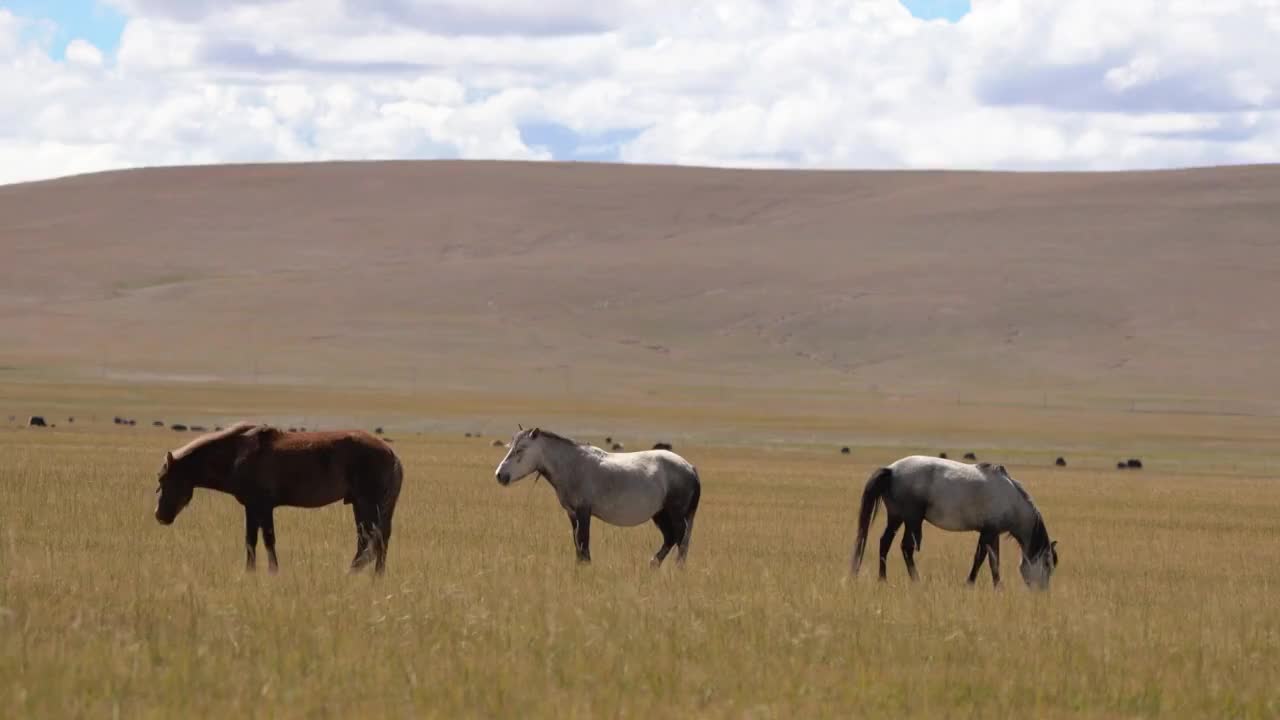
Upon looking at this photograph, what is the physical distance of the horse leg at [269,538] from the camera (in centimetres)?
1434

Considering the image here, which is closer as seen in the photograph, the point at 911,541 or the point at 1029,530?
the point at 911,541

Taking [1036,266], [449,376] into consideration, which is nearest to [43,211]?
[449,376]

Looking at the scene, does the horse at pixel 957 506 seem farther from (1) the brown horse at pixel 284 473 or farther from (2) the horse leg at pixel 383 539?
(1) the brown horse at pixel 284 473

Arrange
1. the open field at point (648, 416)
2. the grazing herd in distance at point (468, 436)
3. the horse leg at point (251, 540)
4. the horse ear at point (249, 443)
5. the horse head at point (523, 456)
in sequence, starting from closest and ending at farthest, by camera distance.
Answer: the open field at point (648, 416) < the horse leg at point (251, 540) < the horse ear at point (249, 443) < the horse head at point (523, 456) < the grazing herd in distance at point (468, 436)

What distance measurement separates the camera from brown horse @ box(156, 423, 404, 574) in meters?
15.0

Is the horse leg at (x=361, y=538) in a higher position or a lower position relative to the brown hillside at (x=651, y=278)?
lower

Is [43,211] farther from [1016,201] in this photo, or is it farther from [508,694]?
[508,694]

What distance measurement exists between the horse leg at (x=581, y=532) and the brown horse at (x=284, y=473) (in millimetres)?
1928

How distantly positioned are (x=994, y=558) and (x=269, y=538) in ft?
22.7

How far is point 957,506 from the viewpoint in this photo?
56.2 feet

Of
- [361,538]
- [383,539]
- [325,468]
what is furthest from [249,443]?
[383,539]

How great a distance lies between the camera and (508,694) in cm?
897

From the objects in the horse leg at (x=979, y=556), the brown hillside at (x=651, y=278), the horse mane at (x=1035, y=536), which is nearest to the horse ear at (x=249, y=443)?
the horse leg at (x=979, y=556)

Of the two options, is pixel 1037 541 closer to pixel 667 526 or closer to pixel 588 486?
pixel 667 526
